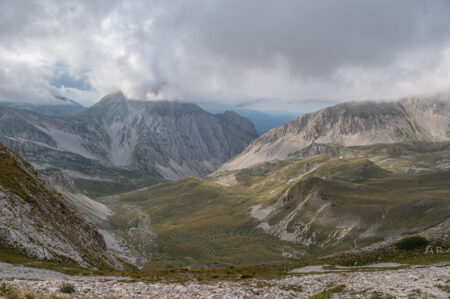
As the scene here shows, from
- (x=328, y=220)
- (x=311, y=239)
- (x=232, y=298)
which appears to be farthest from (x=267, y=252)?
(x=232, y=298)

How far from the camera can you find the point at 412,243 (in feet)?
213

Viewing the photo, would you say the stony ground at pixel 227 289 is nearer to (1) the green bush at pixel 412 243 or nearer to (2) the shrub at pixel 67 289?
(2) the shrub at pixel 67 289

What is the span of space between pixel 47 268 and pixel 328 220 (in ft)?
556

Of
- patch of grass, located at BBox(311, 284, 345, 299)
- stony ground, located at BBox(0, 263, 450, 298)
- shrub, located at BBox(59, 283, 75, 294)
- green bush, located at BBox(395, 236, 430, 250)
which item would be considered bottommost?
green bush, located at BBox(395, 236, 430, 250)

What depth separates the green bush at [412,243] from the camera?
64.2m

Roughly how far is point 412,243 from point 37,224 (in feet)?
252

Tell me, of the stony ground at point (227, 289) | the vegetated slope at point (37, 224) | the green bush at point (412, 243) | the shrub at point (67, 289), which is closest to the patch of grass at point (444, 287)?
the stony ground at point (227, 289)

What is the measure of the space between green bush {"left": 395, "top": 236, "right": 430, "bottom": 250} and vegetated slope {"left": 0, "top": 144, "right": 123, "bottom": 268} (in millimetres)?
66354

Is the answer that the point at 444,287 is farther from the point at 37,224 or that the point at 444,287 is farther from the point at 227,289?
the point at 37,224

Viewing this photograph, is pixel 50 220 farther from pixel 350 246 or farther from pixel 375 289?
pixel 350 246

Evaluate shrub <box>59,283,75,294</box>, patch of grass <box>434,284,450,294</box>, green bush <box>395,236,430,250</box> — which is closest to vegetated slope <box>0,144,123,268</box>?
shrub <box>59,283,75,294</box>

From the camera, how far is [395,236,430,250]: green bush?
64150mm

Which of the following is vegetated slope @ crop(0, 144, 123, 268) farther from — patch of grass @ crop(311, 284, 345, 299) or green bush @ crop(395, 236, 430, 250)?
green bush @ crop(395, 236, 430, 250)

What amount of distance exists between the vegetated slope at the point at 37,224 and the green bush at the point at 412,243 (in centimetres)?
6635
